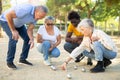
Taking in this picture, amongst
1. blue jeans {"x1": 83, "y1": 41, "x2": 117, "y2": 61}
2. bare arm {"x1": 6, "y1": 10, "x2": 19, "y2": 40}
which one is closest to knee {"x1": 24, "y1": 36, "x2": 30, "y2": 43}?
bare arm {"x1": 6, "y1": 10, "x2": 19, "y2": 40}

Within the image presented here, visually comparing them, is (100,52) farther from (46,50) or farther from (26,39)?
(26,39)

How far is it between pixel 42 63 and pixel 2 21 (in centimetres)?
154

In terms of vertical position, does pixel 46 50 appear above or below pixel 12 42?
below

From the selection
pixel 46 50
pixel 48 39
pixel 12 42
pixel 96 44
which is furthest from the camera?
pixel 48 39

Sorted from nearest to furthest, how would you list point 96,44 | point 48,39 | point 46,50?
point 96,44, point 46,50, point 48,39

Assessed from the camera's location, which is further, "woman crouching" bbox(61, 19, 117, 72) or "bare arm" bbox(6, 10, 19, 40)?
"bare arm" bbox(6, 10, 19, 40)

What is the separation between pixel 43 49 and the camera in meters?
7.81

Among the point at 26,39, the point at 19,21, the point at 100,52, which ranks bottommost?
the point at 100,52

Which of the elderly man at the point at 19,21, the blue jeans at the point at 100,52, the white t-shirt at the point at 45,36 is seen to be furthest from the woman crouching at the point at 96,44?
the white t-shirt at the point at 45,36

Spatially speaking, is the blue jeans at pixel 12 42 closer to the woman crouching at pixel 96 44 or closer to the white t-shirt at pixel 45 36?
the white t-shirt at pixel 45 36

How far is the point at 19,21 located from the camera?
289 inches

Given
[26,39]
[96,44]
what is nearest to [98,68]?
[96,44]

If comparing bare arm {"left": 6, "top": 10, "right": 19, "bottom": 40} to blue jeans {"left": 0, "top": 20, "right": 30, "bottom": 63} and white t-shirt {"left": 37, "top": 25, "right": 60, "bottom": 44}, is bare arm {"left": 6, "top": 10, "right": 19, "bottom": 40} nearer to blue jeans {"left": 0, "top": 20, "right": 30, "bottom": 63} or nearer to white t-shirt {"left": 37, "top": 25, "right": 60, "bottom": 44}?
blue jeans {"left": 0, "top": 20, "right": 30, "bottom": 63}

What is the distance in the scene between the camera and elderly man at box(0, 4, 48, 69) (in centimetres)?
700
